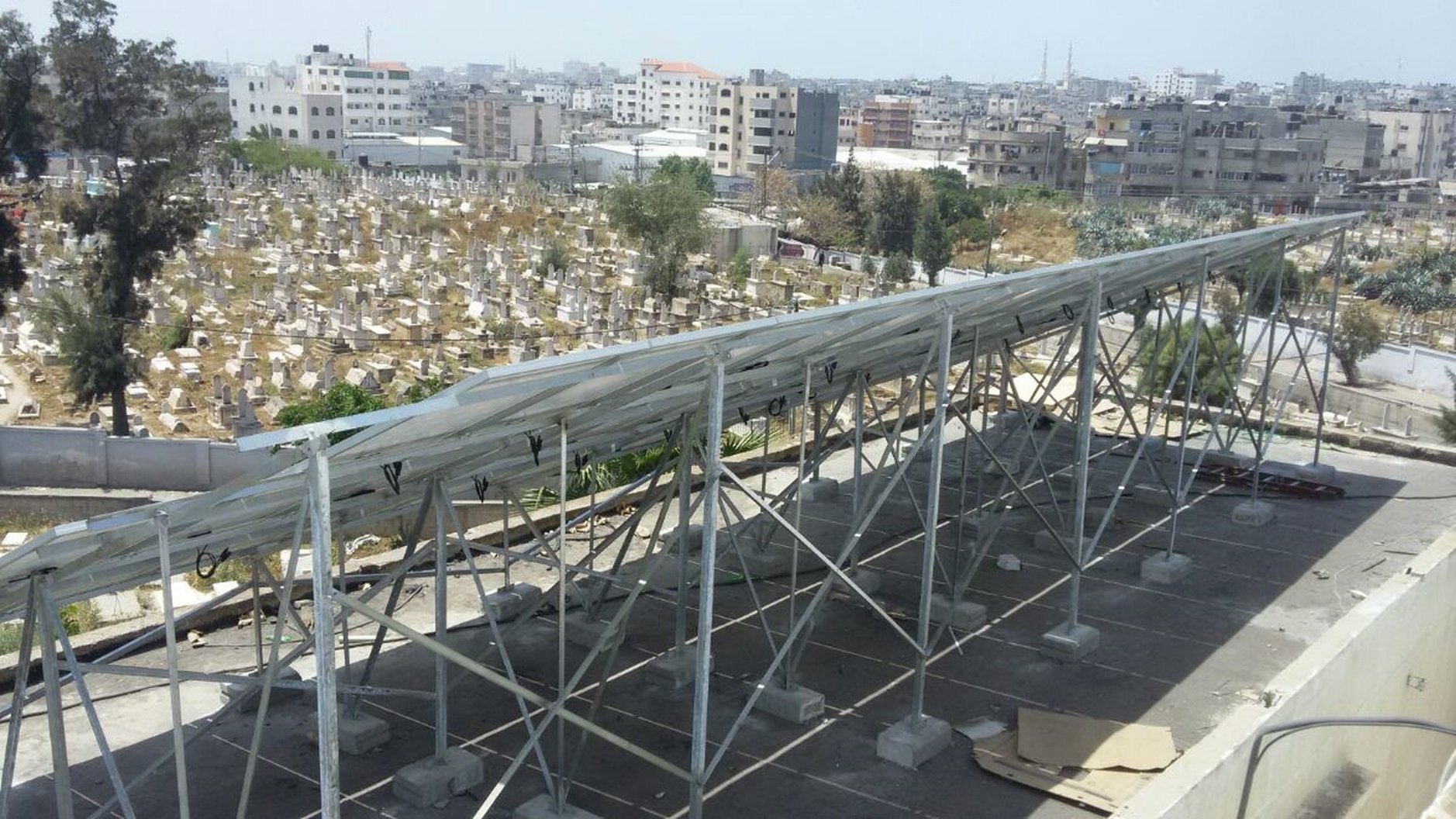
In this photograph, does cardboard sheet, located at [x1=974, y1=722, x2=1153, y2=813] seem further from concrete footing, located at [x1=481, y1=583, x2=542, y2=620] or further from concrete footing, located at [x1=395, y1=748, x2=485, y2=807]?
concrete footing, located at [x1=481, y1=583, x2=542, y2=620]

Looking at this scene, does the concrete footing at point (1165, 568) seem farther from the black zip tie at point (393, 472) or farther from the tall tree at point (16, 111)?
the tall tree at point (16, 111)

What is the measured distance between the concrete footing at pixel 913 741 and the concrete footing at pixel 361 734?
2910 mm

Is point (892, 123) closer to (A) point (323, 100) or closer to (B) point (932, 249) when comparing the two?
(A) point (323, 100)

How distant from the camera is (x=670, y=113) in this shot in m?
147

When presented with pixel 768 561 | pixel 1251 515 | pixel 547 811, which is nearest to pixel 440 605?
pixel 547 811

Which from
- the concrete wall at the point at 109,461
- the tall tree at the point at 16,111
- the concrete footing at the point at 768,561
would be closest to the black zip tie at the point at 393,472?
the concrete footing at the point at 768,561

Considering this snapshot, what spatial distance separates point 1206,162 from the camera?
73.4m

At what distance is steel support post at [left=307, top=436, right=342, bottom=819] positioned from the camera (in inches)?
185

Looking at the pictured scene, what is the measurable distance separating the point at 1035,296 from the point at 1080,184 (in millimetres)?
71734

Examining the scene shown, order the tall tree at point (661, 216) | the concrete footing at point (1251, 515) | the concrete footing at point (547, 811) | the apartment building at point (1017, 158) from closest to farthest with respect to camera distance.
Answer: the concrete footing at point (547, 811), the concrete footing at point (1251, 515), the tall tree at point (661, 216), the apartment building at point (1017, 158)

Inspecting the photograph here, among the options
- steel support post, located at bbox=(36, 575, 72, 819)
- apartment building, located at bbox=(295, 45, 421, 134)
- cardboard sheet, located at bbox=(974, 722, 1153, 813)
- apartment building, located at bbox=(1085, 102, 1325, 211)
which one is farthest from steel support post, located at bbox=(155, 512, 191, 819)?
apartment building, located at bbox=(295, 45, 421, 134)

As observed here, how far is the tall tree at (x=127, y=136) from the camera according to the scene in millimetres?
23406

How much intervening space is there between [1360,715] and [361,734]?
6319 millimetres

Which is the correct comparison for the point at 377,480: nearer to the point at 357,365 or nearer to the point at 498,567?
the point at 498,567
